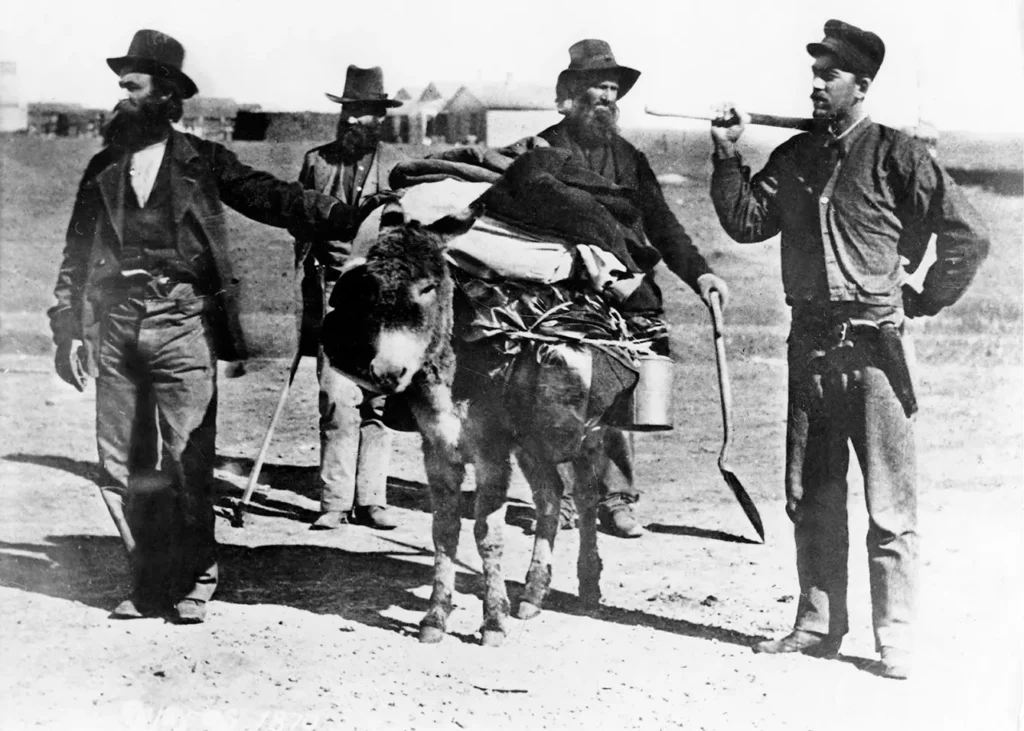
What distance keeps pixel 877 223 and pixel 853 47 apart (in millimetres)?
813

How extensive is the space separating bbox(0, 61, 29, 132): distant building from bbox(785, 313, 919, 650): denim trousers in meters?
4.44

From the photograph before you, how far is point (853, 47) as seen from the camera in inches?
217

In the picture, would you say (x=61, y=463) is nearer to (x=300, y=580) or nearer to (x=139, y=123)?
(x=300, y=580)

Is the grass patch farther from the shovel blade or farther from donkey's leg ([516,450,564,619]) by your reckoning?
the shovel blade

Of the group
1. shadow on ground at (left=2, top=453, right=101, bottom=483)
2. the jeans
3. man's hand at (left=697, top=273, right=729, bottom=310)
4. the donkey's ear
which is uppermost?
the donkey's ear

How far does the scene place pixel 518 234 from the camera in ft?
19.1

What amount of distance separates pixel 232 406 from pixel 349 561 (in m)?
1.94

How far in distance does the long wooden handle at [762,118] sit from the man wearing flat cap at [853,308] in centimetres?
7

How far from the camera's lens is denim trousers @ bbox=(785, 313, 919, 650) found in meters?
5.40

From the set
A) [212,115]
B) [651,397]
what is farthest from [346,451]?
[212,115]

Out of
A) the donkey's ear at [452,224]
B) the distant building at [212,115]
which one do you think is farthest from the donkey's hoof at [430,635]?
the distant building at [212,115]

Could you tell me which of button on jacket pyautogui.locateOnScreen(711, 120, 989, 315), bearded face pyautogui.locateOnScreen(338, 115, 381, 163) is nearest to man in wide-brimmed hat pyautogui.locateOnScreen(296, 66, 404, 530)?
bearded face pyautogui.locateOnScreen(338, 115, 381, 163)

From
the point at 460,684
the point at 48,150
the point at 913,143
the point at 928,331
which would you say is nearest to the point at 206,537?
the point at 460,684

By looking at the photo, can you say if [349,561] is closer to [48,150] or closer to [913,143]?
[913,143]
